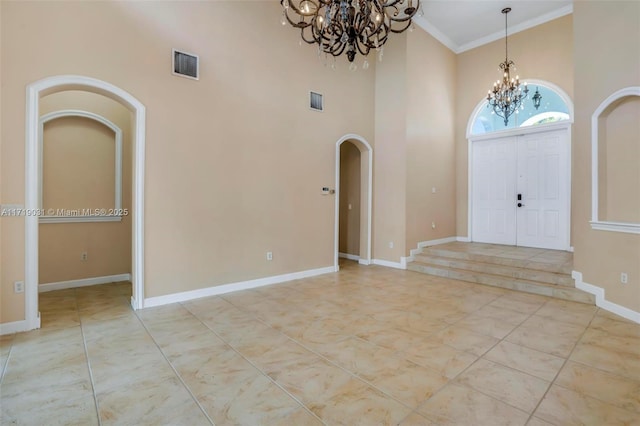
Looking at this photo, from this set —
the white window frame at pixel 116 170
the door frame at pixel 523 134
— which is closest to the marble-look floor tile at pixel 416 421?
the white window frame at pixel 116 170

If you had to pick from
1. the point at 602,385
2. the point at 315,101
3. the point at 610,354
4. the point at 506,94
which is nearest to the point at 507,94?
the point at 506,94

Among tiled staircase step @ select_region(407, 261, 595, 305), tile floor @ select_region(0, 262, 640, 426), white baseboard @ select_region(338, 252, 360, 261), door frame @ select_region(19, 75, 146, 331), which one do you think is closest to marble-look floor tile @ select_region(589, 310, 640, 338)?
tile floor @ select_region(0, 262, 640, 426)

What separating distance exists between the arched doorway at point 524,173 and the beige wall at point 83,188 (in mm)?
7263

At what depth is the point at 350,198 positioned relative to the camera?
733cm

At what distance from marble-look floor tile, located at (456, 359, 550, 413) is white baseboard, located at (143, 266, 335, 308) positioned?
3.21 meters

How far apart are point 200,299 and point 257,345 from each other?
5.43 feet

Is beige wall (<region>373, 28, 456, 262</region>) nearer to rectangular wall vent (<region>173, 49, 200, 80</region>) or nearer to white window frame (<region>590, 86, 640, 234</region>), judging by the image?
white window frame (<region>590, 86, 640, 234</region>)

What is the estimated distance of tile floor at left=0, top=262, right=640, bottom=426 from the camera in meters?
1.95

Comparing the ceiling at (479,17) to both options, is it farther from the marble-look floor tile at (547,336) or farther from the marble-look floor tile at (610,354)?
the marble-look floor tile at (610,354)

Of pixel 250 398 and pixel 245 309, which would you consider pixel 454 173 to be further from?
pixel 250 398

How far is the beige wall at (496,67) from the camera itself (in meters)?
6.00

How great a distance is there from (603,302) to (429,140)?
4083 mm

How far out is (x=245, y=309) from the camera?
3834mm

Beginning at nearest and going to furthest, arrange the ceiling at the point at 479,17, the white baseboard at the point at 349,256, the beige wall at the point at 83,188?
the beige wall at the point at 83,188, the ceiling at the point at 479,17, the white baseboard at the point at 349,256
